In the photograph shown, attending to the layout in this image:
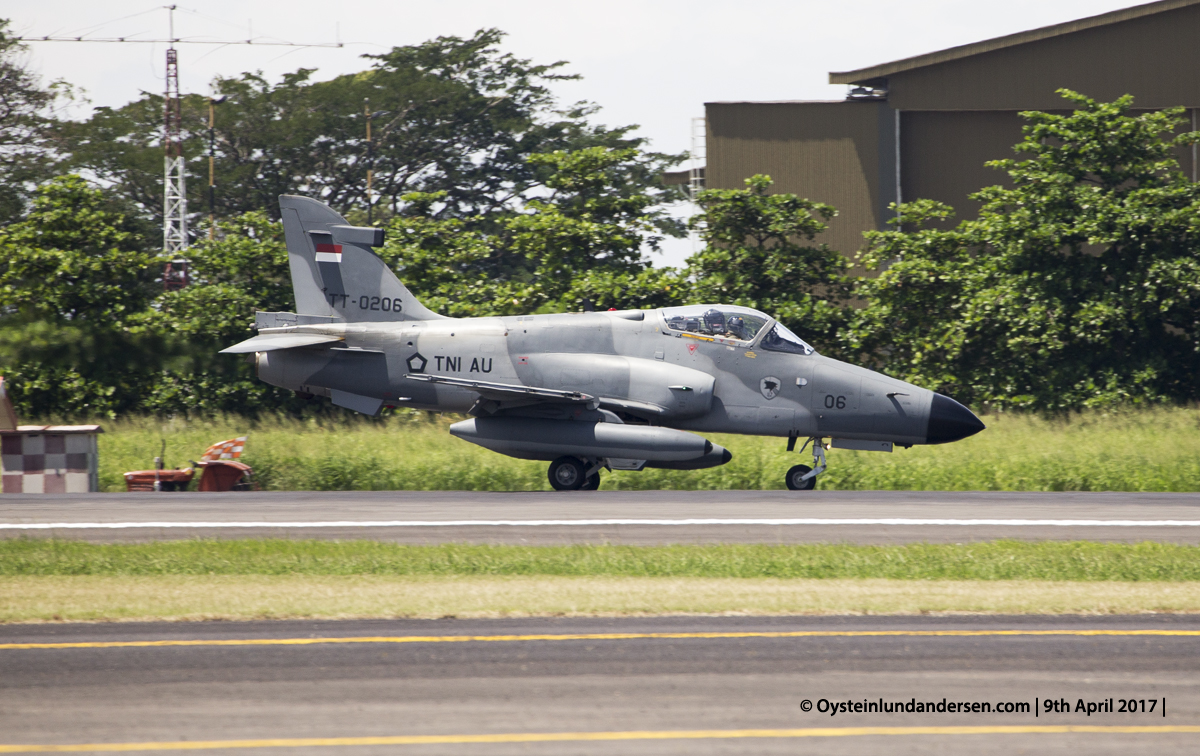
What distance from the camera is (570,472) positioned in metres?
20.2

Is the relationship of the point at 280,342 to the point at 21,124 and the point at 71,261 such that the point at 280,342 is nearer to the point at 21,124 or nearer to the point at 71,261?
the point at 71,261

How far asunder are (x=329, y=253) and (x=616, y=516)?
9023mm

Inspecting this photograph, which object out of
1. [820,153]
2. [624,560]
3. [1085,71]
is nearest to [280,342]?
[624,560]

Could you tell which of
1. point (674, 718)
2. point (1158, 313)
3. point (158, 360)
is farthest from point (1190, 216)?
Result: point (674, 718)

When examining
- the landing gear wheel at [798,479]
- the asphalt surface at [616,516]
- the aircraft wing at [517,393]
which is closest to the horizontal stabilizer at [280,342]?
the aircraft wing at [517,393]

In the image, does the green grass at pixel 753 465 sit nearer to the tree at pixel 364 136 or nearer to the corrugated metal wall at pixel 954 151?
the corrugated metal wall at pixel 954 151

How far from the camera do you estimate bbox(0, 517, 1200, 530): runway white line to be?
15664 millimetres

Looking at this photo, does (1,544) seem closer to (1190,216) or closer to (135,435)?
(135,435)

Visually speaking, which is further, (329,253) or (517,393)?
(329,253)

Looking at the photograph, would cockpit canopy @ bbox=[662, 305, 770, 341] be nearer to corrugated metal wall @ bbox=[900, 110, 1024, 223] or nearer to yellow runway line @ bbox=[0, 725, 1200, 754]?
yellow runway line @ bbox=[0, 725, 1200, 754]

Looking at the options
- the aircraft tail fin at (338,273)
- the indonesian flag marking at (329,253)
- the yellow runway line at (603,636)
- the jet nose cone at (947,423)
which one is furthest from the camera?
the indonesian flag marking at (329,253)

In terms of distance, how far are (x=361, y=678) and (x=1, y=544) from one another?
7.94m

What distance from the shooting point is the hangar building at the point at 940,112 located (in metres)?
35.3

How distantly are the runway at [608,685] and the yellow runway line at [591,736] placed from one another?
0.7 inches
